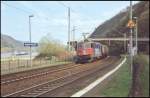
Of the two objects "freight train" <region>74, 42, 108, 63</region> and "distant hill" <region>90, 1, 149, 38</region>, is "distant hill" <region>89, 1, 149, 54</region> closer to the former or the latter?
"distant hill" <region>90, 1, 149, 38</region>

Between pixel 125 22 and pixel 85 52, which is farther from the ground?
pixel 125 22

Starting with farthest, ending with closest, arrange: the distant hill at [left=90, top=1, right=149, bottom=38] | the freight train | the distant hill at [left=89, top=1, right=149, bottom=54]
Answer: the distant hill at [left=89, top=1, right=149, bottom=54] → the distant hill at [left=90, top=1, right=149, bottom=38] → the freight train

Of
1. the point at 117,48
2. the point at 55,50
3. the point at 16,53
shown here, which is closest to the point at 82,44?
the point at 16,53

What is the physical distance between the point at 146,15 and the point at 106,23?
3207 inches

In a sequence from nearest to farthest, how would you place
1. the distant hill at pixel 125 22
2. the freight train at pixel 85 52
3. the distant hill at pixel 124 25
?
1. the freight train at pixel 85 52
2. the distant hill at pixel 125 22
3. the distant hill at pixel 124 25

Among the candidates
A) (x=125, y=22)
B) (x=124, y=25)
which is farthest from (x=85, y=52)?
(x=124, y=25)

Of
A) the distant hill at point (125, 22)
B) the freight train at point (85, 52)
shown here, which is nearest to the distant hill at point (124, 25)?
the distant hill at point (125, 22)

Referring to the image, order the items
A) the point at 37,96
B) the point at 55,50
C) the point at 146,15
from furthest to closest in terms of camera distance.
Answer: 1. the point at 146,15
2. the point at 55,50
3. the point at 37,96

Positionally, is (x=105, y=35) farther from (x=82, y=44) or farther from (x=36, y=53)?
(x=82, y=44)

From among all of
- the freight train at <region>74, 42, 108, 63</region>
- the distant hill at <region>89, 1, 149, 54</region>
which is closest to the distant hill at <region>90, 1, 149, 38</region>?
the distant hill at <region>89, 1, 149, 54</region>

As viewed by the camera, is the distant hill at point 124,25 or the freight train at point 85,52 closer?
the freight train at point 85,52

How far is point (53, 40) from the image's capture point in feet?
326

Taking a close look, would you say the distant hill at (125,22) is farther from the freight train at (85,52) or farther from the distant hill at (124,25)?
the freight train at (85,52)

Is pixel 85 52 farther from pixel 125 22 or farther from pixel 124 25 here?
pixel 124 25
